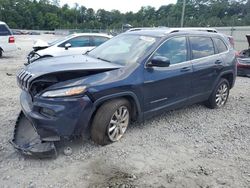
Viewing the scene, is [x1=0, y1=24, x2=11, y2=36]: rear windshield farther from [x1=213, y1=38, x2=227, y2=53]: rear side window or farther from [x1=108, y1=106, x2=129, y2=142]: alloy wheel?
[x1=108, y1=106, x2=129, y2=142]: alloy wheel

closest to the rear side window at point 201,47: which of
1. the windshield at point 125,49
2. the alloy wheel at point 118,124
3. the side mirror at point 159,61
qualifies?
the windshield at point 125,49

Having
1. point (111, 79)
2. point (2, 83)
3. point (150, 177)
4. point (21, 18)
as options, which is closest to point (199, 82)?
point (111, 79)

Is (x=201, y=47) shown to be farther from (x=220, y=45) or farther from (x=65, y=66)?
(x=65, y=66)

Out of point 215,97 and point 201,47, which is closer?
point 201,47

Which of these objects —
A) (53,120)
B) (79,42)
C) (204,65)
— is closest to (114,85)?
(53,120)

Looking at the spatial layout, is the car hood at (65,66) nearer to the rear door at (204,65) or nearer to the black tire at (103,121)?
the black tire at (103,121)

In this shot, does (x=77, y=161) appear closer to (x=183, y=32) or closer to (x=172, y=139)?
(x=172, y=139)

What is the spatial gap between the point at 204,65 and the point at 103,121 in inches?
103

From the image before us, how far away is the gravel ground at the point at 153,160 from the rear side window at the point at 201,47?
1267 millimetres

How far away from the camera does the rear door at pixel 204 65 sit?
5570 millimetres

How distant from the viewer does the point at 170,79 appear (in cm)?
499

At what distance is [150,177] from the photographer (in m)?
3.61

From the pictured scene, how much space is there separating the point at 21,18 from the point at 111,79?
323 ft

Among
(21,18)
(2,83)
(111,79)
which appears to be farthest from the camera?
(21,18)
